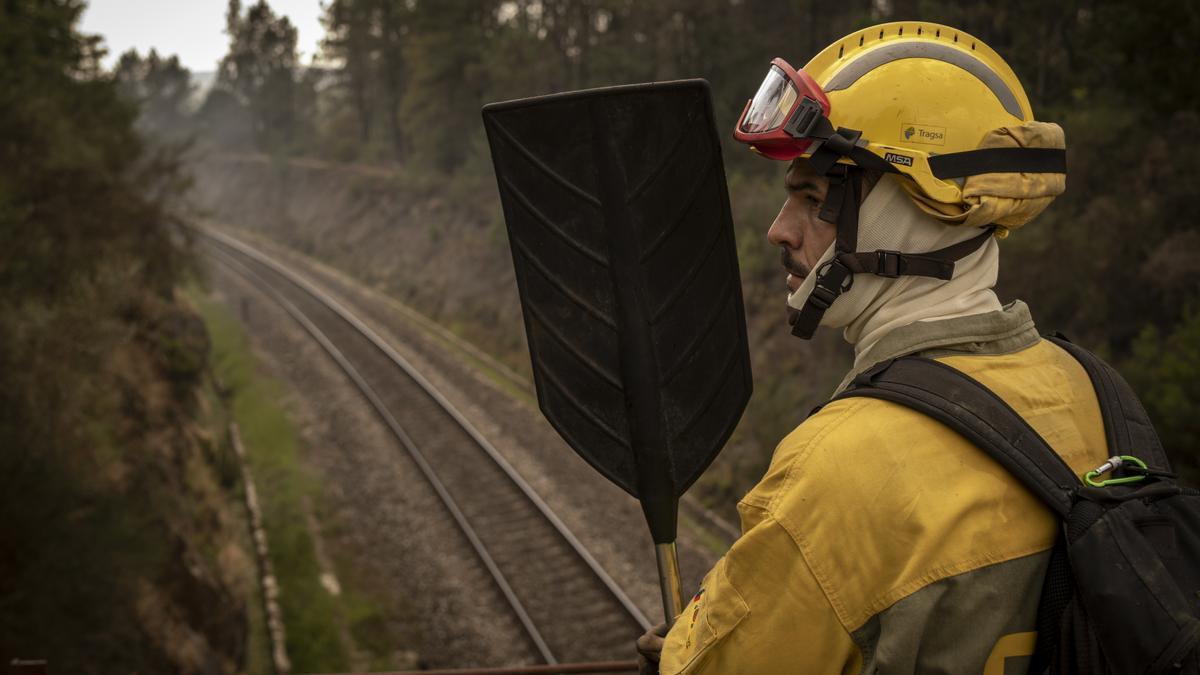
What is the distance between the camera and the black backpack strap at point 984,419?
5.71 feet

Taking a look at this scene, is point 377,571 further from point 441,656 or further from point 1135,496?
point 1135,496

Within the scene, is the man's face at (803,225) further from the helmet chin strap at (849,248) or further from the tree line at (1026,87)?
the tree line at (1026,87)

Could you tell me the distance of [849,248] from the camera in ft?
6.89

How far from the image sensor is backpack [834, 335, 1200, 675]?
63.2 inches

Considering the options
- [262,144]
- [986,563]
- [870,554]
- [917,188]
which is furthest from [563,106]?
[262,144]

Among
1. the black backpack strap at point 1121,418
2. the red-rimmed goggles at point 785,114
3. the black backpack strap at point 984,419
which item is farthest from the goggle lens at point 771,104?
the black backpack strap at point 1121,418

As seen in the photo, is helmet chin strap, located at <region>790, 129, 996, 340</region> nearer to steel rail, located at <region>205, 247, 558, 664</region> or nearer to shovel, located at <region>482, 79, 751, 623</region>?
shovel, located at <region>482, 79, 751, 623</region>

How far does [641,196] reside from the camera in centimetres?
222

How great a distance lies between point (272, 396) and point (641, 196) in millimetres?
21054

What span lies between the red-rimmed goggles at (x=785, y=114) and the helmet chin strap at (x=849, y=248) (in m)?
0.06

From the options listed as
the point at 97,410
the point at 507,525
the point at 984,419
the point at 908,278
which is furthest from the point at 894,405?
the point at 97,410

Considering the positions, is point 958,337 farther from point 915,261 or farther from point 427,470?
point 427,470

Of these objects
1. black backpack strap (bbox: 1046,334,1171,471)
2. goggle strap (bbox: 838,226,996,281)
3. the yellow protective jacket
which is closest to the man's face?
goggle strap (bbox: 838,226,996,281)

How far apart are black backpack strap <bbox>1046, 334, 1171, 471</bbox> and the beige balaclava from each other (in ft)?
0.85
